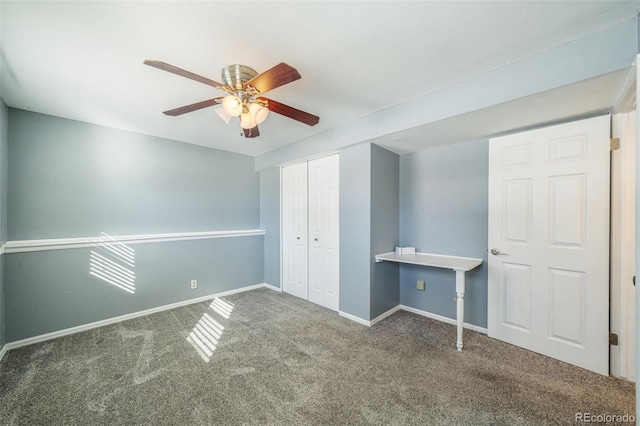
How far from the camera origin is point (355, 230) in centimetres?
292

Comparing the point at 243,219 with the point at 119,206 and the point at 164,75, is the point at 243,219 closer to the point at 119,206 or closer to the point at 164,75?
the point at 119,206

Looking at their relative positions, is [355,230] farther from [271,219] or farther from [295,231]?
[271,219]

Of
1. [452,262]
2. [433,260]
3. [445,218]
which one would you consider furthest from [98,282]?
[445,218]

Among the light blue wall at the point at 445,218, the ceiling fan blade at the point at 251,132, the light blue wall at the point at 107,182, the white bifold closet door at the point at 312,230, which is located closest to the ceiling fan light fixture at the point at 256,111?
the ceiling fan blade at the point at 251,132

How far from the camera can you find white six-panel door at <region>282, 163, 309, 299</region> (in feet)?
12.1

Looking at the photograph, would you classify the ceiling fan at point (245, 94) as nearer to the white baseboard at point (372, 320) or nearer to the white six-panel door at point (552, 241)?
the white six-panel door at point (552, 241)

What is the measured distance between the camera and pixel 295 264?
3848 millimetres

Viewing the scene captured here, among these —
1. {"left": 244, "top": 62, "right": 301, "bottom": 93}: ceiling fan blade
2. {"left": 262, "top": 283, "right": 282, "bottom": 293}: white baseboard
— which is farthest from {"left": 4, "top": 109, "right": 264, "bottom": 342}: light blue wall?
{"left": 244, "top": 62, "right": 301, "bottom": 93}: ceiling fan blade

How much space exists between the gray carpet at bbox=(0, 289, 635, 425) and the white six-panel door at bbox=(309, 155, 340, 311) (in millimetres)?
708

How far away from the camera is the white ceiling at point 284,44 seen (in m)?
1.29

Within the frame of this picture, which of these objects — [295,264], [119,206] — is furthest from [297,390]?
[119,206]

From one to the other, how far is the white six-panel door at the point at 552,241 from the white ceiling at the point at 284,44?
0.40 meters

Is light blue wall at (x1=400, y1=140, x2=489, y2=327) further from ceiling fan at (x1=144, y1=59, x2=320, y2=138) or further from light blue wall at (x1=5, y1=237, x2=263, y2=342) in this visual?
light blue wall at (x1=5, y1=237, x2=263, y2=342)

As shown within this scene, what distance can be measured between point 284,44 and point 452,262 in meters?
2.51
